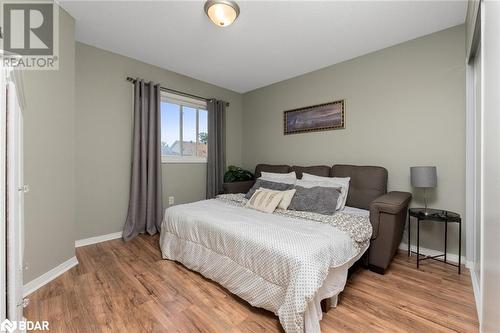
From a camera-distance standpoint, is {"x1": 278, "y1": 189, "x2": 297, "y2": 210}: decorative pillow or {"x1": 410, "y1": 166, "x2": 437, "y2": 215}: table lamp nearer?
{"x1": 410, "y1": 166, "x2": 437, "y2": 215}: table lamp

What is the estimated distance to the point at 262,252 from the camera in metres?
1.50

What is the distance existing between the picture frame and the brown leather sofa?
615 mm

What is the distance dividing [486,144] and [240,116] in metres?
3.80

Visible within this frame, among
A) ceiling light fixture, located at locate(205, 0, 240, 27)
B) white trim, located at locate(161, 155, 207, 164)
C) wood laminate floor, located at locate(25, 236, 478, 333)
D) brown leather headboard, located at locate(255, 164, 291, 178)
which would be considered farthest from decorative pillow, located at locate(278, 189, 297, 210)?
white trim, located at locate(161, 155, 207, 164)

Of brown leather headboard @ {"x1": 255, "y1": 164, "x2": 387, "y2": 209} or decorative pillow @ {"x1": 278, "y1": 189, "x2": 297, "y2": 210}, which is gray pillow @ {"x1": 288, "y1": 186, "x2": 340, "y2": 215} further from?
brown leather headboard @ {"x1": 255, "y1": 164, "x2": 387, "y2": 209}

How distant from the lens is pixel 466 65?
2125 millimetres

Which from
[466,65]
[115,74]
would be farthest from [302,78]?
[115,74]

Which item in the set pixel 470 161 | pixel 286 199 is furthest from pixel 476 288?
pixel 286 199

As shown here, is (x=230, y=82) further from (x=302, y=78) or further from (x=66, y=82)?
(x=66, y=82)

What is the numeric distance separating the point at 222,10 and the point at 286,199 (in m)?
1.89

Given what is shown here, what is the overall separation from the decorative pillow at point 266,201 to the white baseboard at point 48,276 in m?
1.82

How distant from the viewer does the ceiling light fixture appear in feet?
5.95

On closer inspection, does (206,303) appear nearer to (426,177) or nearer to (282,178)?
(282,178)

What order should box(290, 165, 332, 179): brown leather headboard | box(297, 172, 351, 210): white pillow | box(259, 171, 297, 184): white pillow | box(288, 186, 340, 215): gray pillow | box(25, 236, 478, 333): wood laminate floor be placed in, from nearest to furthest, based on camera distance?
box(25, 236, 478, 333): wood laminate floor
box(288, 186, 340, 215): gray pillow
box(297, 172, 351, 210): white pillow
box(259, 171, 297, 184): white pillow
box(290, 165, 332, 179): brown leather headboard
